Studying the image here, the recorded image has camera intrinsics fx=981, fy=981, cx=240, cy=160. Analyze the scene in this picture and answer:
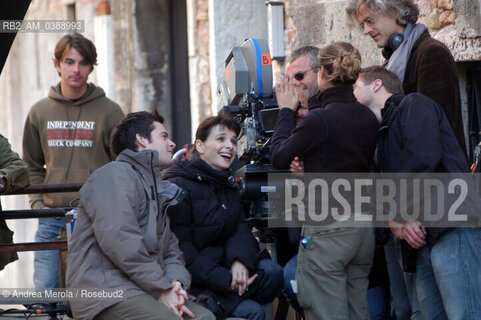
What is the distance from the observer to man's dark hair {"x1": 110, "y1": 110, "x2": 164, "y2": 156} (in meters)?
5.11

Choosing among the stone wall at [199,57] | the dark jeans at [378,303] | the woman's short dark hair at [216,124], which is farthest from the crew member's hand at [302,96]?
the stone wall at [199,57]

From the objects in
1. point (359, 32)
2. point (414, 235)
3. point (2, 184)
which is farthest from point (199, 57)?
point (414, 235)

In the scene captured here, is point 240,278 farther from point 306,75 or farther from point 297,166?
point 306,75

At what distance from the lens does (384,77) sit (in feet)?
15.9

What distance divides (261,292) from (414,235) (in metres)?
1.04

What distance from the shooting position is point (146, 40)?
11281mm

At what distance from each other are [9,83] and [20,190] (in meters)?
10.7

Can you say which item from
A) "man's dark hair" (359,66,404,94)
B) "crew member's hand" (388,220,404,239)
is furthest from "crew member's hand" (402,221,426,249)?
"man's dark hair" (359,66,404,94)

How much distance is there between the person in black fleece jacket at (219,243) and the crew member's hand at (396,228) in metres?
0.85

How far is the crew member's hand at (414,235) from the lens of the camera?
177 inches

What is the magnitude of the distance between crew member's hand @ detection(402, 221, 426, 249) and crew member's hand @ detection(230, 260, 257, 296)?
3.19 ft

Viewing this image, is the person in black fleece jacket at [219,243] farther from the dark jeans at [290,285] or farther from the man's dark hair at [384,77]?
the man's dark hair at [384,77]

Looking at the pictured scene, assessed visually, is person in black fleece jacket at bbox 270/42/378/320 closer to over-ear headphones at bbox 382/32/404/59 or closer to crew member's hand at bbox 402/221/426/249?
crew member's hand at bbox 402/221/426/249

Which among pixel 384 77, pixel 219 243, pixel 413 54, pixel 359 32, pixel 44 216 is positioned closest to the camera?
pixel 384 77
